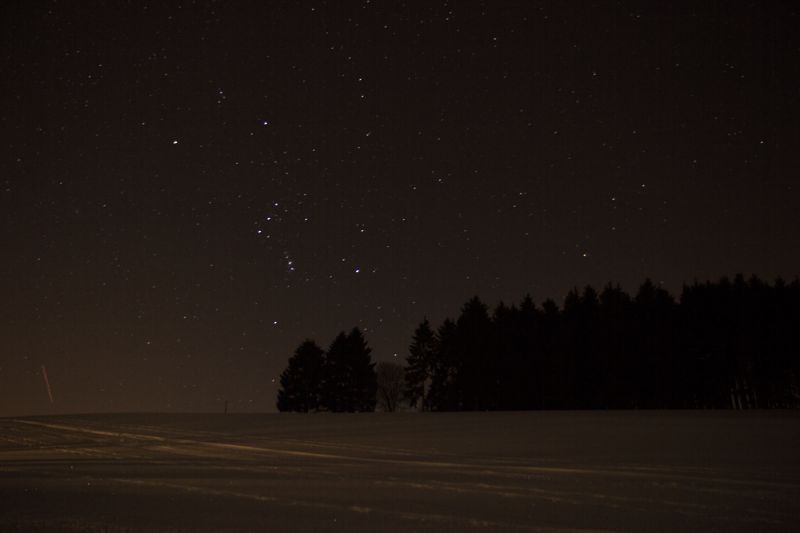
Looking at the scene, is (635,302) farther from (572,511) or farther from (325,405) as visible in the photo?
(572,511)

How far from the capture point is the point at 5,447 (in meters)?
14.5

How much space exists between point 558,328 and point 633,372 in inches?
278

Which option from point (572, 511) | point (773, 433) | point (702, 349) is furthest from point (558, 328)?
point (572, 511)

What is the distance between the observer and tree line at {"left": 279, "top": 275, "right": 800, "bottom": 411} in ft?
140

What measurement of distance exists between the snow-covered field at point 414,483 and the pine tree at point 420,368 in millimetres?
40419

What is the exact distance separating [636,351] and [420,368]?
67.7ft

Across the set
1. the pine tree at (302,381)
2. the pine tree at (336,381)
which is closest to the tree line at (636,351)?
the pine tree at (336,381)

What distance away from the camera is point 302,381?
5700cm

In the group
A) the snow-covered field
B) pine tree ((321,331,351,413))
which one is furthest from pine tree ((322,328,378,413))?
the snow-covered field

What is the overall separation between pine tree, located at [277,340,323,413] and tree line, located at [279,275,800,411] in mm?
12637

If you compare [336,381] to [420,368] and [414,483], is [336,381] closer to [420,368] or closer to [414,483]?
[420,368]

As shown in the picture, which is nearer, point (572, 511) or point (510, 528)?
point (510, 528)

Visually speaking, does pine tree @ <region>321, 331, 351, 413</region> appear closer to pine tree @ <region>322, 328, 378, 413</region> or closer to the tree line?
pine tree @ <region>322, 328, 378, 413</region>

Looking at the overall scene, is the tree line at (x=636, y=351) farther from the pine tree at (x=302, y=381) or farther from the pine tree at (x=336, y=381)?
the pine tree at (x=302, y=381)
